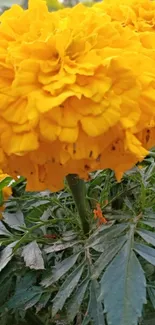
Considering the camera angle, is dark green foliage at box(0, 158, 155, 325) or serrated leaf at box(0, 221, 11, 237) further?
serrated leaf at box(0, 221, 11, 237)

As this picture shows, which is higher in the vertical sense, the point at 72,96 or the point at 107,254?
the point at 72,96

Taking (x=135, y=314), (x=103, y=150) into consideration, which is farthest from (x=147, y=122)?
(x=135, y=314)

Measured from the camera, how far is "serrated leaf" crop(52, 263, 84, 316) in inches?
22.6

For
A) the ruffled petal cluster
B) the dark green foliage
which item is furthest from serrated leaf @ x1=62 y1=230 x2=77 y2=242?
the ruffled petal cluster

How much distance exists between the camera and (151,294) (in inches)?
24.2

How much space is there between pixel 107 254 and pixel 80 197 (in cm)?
7

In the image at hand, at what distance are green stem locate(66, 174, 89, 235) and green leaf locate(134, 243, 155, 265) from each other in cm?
7

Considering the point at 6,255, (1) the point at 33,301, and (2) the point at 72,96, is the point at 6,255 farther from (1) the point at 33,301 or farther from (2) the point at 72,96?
(2) the point at 72,96

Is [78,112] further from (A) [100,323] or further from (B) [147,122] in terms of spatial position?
(A) [100,323]

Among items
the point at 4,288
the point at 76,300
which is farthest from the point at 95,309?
the point at 4,288

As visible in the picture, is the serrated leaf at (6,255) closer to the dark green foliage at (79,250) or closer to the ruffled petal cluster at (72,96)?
the dark green foliage at (79,250)

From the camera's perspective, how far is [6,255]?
629 millimetres

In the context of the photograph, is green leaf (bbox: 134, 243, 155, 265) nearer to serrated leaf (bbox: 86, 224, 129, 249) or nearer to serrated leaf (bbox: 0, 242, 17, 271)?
serrated leaf (bbox: 86, 224, 129, 249)

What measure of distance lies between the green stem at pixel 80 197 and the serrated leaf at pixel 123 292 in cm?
8
